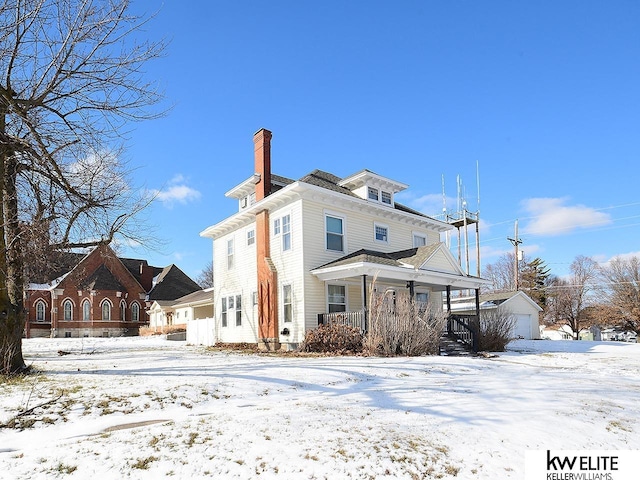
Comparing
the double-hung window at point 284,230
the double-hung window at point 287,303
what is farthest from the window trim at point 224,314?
the double-hung window at point 284,230

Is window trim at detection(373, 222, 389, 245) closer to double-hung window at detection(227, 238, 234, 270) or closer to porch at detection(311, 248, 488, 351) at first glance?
porch at detection(311, 248, 488, 351)

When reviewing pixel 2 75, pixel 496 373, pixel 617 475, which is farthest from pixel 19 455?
pixel 496 373

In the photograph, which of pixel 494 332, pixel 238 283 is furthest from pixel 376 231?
pixel 238 283

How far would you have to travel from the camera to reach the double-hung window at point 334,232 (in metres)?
19.5

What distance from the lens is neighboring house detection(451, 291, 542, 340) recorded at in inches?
1254

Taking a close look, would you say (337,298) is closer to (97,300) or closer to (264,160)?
(264,160)

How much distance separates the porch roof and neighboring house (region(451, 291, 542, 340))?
11132 millimetres

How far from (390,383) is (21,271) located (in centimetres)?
868

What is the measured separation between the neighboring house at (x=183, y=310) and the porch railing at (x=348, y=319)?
545 inches

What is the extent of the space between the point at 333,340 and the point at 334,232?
4.94 meters

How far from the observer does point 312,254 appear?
1875cm

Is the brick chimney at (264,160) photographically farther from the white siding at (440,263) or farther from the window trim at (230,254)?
the white siding at (440,263)

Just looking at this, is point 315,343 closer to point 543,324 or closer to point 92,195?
point 92,195

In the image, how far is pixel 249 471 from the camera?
4.77 meters
